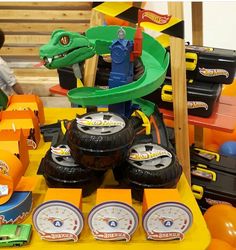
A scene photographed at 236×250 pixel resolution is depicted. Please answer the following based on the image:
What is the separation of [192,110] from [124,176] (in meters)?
Result: 0.59

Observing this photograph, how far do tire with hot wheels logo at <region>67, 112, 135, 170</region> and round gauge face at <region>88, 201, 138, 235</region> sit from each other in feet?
0.41

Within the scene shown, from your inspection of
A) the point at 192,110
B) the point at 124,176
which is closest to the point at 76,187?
the point at 124,176

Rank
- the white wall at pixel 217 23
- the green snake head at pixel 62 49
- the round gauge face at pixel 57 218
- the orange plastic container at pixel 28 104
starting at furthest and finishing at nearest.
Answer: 1. the white wall at pixel 217 23
2. the orange plastic container at pixel 28 104
3. the green snake head at pixel 62 49
4. the round gauge face at pixel 57 218

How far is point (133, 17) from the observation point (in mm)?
1181

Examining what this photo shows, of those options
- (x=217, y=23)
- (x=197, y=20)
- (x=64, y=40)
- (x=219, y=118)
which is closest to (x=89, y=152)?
(x=64, y=40)

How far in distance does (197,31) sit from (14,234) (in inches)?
46.2

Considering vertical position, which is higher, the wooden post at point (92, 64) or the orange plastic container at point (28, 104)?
the wooden post at point (92, 64)

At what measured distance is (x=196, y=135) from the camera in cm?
162

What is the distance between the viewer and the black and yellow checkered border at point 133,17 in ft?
3.67

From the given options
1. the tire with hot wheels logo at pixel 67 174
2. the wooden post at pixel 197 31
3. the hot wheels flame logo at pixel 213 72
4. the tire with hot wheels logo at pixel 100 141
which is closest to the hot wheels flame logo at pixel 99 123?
the tire with hot wheels logo at pixel 100 141

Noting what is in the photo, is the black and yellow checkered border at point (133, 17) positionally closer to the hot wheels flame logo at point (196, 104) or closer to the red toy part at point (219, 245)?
the hot wheels flame logo at point (196, 104)

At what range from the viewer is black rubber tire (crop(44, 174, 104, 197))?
3.02 feet

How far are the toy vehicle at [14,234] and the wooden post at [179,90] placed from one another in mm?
634

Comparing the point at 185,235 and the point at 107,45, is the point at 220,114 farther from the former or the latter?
the point at 185,235
